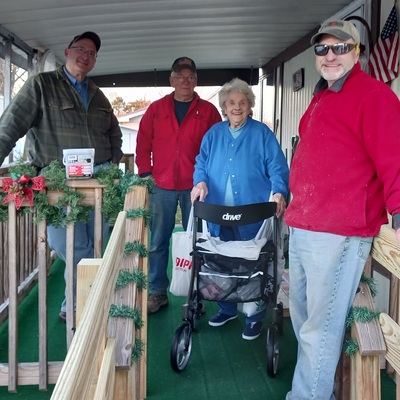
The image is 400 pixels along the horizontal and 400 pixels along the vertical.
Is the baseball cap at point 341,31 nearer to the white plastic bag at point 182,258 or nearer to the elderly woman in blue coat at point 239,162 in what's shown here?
the elderly woman in blue coat at point 239,162

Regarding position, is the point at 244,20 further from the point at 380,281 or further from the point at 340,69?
the point at 340,69

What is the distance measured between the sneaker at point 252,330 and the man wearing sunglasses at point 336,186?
4.20ft

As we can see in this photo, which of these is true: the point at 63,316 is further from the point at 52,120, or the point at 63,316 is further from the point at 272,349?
the point at 272,349

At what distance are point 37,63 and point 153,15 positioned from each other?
1.45m

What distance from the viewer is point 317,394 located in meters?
2.06

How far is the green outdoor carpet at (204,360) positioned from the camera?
2750 mm

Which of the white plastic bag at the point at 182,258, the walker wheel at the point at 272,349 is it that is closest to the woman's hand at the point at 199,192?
the white plastic bag at the point at 182,258

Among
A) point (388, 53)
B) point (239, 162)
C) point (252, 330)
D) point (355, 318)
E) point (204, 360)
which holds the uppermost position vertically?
point (388, 53)

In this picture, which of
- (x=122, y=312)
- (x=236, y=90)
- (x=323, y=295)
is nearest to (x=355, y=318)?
(x=323, y=295)

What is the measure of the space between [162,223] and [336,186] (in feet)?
6.75

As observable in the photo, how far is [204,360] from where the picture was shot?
3.13 metres

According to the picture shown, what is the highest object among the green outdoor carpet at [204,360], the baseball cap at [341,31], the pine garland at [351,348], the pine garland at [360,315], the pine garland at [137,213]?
the baseball cap at [341,31]

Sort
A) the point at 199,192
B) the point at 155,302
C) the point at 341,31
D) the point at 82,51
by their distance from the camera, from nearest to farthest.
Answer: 1. the point at 341,31
2. the point at 199,192
3. the point at 82,51
4. the point at 155,302

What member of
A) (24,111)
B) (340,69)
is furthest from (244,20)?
(340,69)
